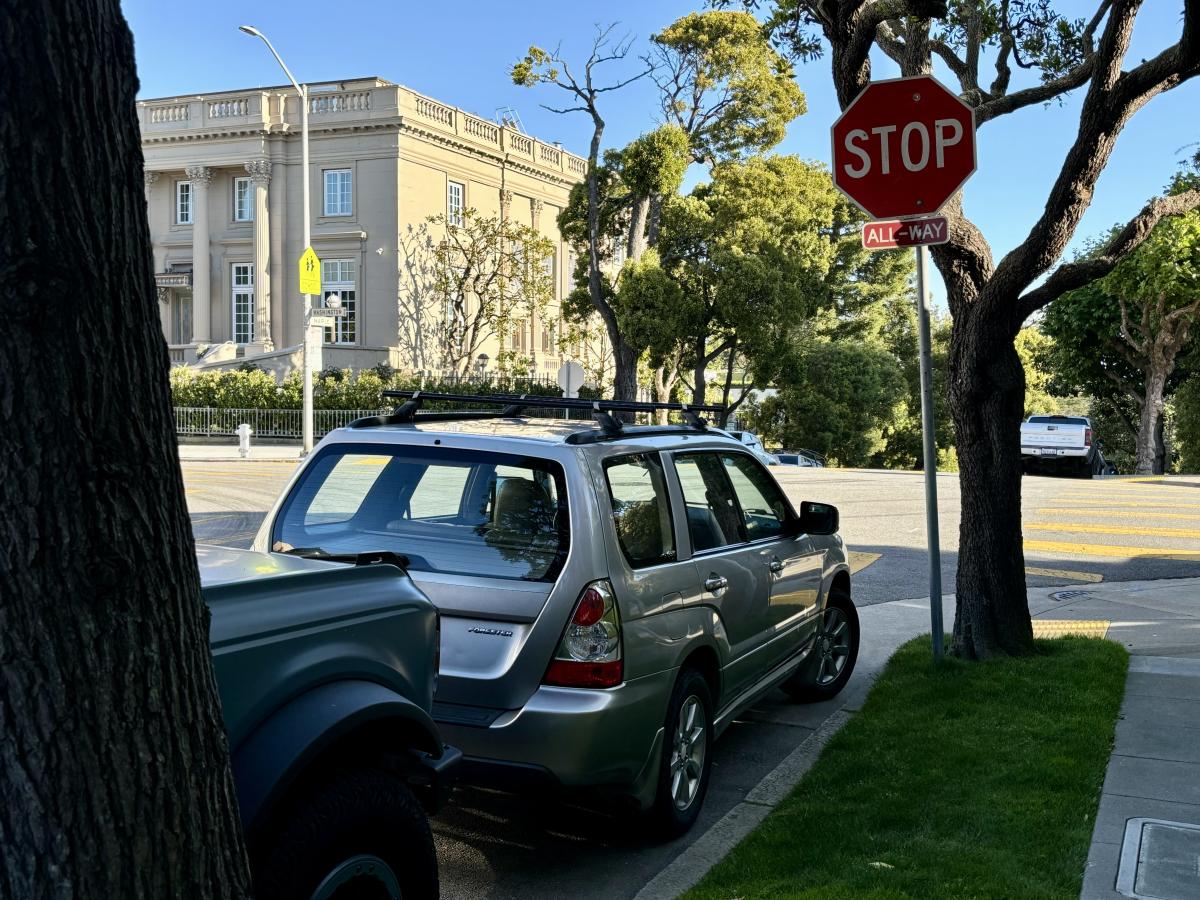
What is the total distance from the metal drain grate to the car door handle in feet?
6.53

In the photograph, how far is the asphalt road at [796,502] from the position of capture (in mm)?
4770

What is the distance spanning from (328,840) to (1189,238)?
37.6 meters

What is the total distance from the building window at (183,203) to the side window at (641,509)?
46342 millimetres

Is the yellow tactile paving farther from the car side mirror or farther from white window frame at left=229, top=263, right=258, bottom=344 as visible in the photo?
white window frame at left=229, top=263, right=258, bottom=344

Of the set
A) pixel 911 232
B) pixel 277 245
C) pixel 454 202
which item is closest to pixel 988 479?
pixel 911 232

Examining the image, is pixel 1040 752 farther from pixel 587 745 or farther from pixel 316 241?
pixel 316 241

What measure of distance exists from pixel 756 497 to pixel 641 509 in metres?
1.60

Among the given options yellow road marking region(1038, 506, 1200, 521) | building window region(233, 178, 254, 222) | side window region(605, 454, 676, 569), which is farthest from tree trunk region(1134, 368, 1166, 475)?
side window region(605, 454, 676, 569)

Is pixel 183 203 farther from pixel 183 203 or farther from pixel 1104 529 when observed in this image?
pixel 1104 529

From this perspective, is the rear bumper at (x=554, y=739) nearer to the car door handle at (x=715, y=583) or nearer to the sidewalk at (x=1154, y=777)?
the car door handle at (x=715, y=583)

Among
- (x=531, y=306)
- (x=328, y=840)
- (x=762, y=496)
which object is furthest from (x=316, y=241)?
(x=328, y=840)

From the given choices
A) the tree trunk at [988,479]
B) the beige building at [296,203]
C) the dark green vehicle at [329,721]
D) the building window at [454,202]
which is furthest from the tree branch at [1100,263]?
the building window at [454,202]

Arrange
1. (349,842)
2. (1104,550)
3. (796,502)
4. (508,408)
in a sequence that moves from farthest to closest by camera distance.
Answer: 1. (796,502)
2. (1104,550)
3. (508,408)
4. (349,842)

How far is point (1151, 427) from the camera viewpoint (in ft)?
134
